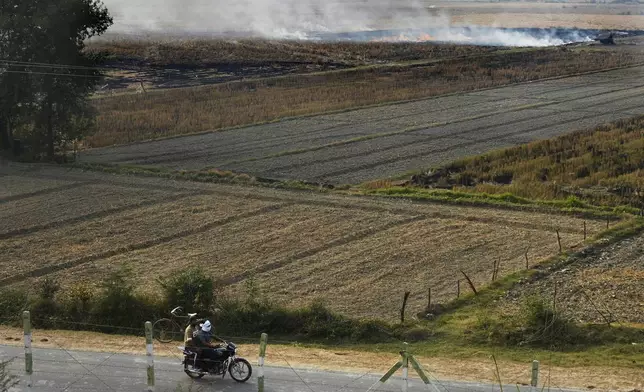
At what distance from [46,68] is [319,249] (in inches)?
862

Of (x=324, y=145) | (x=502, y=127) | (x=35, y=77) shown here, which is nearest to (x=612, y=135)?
(x=502, y=127)

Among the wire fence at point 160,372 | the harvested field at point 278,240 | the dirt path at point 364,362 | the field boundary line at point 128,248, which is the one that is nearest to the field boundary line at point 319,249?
the harvested field at point 278,240

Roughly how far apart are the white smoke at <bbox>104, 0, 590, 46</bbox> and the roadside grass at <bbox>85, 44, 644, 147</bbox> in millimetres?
28151

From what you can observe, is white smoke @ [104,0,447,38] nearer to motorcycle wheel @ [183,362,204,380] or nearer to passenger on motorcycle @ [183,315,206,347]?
passenger on motorcycle @ [183,315,206,347]

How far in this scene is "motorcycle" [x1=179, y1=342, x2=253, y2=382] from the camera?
58.8ft

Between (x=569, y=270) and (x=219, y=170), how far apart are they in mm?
18721

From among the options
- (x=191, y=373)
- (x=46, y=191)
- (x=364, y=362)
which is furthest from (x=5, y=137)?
(x=364, y=362)

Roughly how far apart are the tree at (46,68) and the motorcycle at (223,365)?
30.5 meters

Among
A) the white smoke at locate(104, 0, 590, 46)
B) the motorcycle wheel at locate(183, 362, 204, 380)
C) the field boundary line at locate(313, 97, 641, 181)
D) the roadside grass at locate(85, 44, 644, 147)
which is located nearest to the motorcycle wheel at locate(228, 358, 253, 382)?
the motorcycle wheel at locate(183, 362, 204, 380)

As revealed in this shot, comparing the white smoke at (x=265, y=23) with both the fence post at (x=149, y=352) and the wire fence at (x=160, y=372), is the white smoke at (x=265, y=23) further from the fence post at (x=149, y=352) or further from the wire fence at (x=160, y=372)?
the fence post at (x=149, y=352)

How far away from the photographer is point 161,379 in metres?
18.2

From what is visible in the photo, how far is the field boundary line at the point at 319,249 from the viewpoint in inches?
1050

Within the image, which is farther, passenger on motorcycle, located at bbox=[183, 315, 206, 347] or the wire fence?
passenger on motorcycle, located at bbox=[183, 315, 206, 347]

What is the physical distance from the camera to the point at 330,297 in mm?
24594
